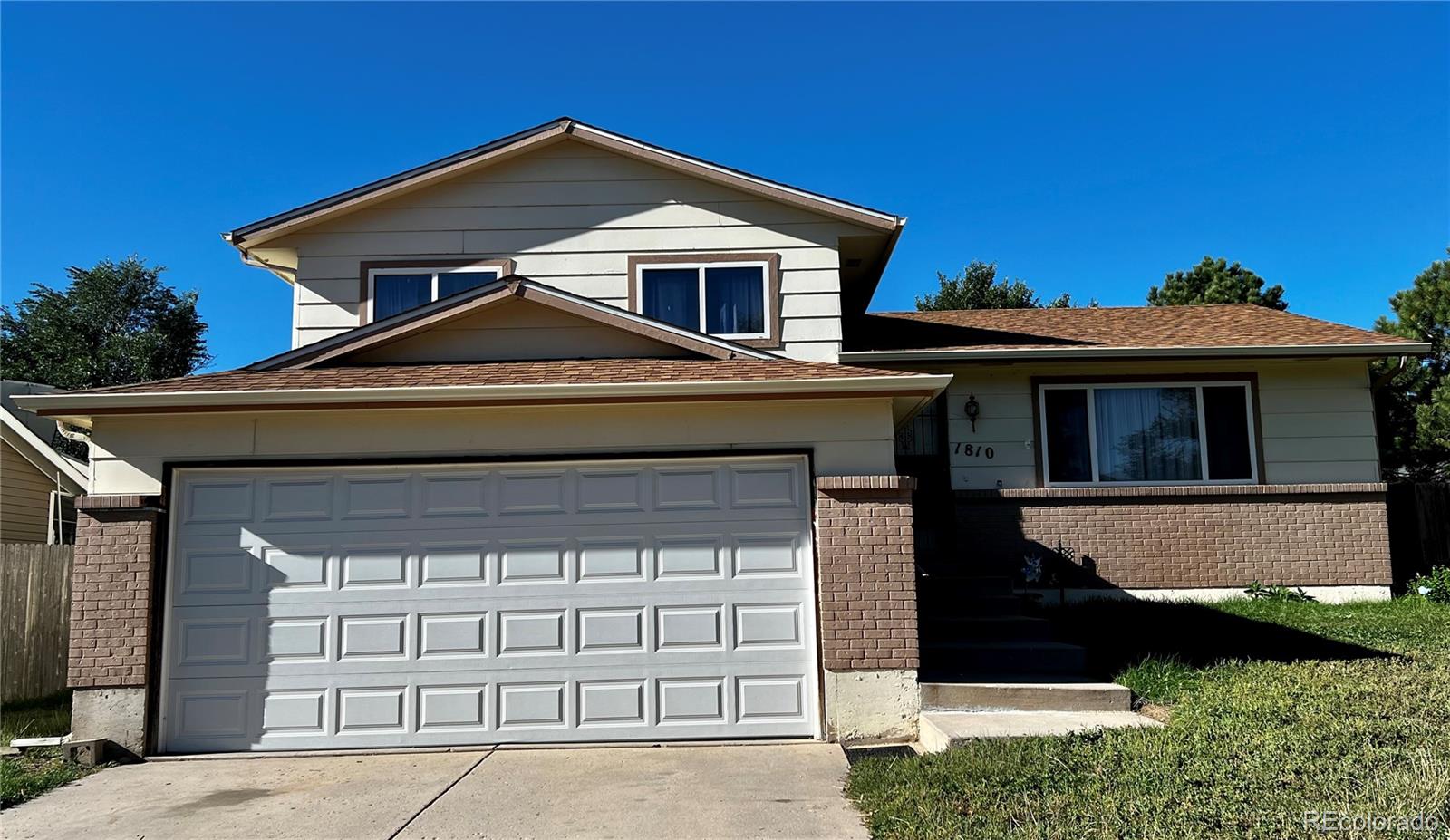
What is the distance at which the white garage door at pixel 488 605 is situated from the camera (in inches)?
328

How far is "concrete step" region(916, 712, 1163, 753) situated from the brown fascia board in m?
6.28

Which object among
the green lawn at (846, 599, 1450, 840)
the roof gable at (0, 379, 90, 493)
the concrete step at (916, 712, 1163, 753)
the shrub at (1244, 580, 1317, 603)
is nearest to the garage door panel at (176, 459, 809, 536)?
the concrete step at (916, 712, 1163, 753)

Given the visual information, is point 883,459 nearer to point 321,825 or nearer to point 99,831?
point 321,825

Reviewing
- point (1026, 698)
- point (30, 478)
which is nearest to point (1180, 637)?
point (1026, 698)

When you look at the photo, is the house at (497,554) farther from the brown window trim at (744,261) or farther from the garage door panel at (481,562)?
the brown window trim at (744,261)

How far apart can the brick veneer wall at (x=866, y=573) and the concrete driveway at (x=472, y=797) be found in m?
0.83

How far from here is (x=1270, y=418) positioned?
12711mm

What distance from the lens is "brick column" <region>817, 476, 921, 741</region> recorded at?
8133 millimetres

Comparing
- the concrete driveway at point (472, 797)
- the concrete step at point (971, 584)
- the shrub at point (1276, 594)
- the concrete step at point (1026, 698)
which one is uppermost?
the concrete step at point (971, 584)

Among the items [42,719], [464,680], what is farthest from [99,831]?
[42,719]

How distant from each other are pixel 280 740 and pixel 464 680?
157 centimetres

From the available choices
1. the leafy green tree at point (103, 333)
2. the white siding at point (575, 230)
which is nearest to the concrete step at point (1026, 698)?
the white siding at point (575, 230)

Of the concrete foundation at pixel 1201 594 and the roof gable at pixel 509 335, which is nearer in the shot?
the roof gable at pixel 509 335

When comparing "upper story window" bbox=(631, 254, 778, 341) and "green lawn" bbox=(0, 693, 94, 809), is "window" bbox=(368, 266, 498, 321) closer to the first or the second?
"upper story window" bbox=(631, 254, 778, 341)
